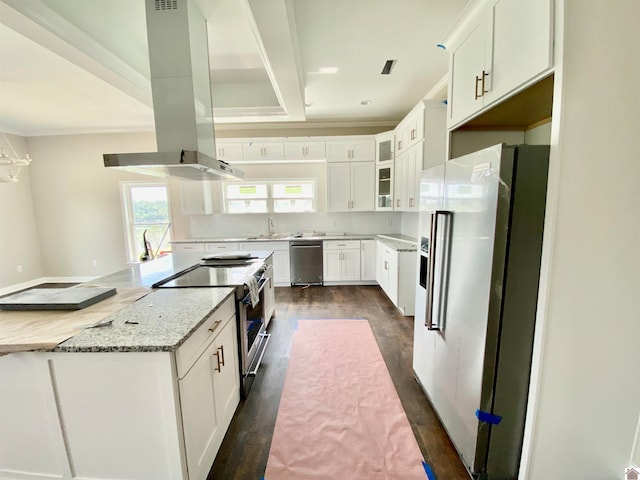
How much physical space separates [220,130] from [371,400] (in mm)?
4958

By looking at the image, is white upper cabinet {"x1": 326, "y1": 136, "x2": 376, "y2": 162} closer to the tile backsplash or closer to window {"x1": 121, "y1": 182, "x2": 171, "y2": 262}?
the tile backsplash

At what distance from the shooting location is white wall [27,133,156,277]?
201 inches

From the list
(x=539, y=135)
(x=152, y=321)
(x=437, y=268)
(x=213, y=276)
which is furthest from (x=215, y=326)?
(x=539, y=135)

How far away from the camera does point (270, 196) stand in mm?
5215

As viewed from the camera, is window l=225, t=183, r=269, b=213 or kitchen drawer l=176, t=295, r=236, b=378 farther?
window l=225, t=183, r=269, b=213

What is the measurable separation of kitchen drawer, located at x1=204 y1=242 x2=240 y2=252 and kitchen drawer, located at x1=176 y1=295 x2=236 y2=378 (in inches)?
115

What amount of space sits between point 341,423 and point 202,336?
1133 mm

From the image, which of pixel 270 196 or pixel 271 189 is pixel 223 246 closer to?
pixel 270 196

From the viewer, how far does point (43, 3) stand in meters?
1.63

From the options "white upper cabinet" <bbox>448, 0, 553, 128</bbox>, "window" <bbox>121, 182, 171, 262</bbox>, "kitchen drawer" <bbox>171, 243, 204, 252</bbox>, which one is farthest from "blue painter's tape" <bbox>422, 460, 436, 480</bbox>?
"window" <bbox>121, 182, 171, 262</bbox>

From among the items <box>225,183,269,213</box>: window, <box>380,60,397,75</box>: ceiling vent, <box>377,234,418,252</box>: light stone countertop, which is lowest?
<box>377,234,418,252</box>: light stone countertop

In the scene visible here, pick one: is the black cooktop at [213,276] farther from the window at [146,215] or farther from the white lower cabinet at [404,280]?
the window at [146,215]

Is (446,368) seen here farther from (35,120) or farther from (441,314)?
(35,120)

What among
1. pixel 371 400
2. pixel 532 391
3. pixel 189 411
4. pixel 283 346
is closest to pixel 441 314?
pixel 532 391
